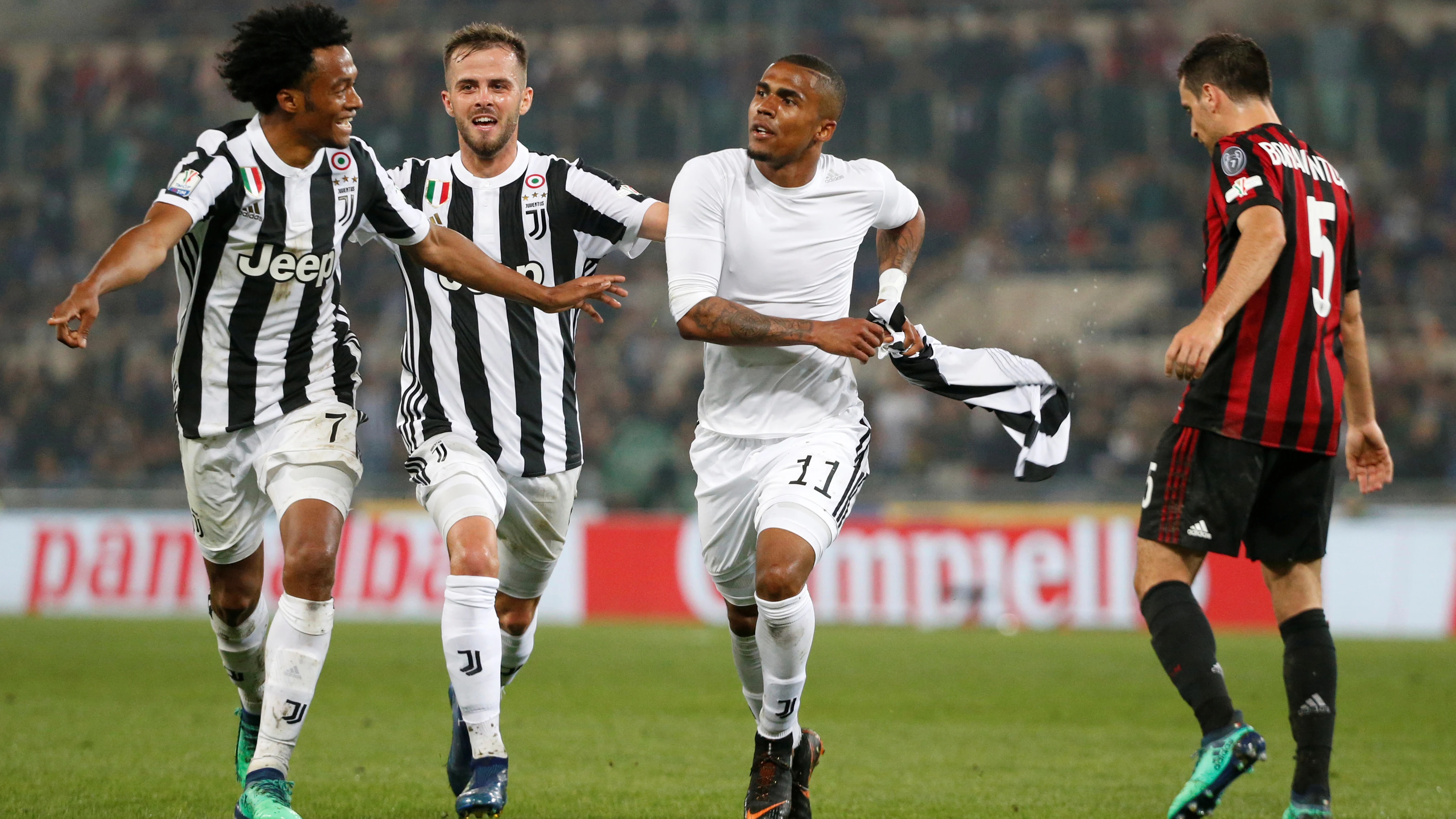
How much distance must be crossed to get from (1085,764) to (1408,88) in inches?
694

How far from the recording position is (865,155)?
22.5 meters

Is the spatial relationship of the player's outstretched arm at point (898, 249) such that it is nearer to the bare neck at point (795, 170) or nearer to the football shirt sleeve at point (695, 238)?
the bare neck at point (795, 170)

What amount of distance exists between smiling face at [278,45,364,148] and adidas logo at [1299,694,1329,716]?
365 centimetres

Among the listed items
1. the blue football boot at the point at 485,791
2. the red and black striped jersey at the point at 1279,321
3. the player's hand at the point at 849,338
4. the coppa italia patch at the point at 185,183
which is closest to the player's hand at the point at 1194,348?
the red and black striped jersey at the point at 1279,321

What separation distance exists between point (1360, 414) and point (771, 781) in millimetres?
2480

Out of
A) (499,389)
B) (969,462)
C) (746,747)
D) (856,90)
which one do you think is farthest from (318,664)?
(856,90)

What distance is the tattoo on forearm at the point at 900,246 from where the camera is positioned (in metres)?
5.89

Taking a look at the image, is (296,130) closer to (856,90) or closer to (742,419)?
(742,419)

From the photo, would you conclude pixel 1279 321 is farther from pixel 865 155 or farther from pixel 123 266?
pixel 865 155

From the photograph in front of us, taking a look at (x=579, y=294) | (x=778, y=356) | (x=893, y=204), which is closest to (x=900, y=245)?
(x=893, y=204)

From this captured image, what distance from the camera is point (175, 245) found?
5.13 m

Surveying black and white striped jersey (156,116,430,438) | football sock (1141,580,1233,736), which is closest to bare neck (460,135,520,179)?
black and white striped jersey (156,116,430,438)

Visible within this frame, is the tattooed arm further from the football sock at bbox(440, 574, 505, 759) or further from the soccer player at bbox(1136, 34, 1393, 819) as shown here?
the football sock at bbox(440, 574, 505, 759)

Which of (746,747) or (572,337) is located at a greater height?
(572,337)
